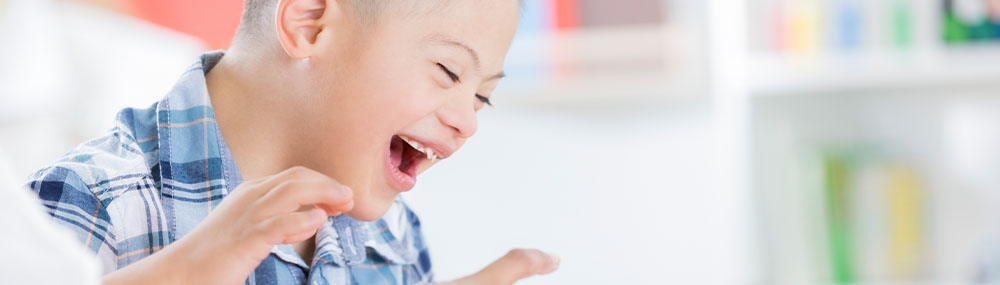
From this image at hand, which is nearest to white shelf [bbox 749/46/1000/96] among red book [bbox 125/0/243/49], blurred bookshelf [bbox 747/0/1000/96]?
blurred bookshelf [bbox 747/0/1000/96]

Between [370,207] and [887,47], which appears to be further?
[887,47]

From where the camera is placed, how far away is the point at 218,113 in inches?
27.0

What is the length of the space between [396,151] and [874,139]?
57.7 inches

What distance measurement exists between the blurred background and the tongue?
0.91m

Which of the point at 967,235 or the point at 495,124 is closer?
the point at 495,124

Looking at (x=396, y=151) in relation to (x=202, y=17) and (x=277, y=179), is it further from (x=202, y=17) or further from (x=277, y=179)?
(x=202, y=17)

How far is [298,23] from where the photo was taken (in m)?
0.67

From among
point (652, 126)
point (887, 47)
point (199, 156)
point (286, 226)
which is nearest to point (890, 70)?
point (887, 47)

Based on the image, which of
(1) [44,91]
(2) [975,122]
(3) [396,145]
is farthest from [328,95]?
(2) [975,122]

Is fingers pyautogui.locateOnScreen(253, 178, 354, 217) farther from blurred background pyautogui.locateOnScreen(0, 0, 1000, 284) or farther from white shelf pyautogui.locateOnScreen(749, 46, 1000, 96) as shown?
white shelf pyautogui.locateOnScreen(749, 46, 1000, 96)

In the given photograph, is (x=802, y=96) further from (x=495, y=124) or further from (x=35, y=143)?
(x=35, y=143)

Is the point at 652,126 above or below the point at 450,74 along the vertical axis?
below

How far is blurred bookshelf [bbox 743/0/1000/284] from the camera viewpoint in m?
1.69

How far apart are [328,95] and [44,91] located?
112 cm
